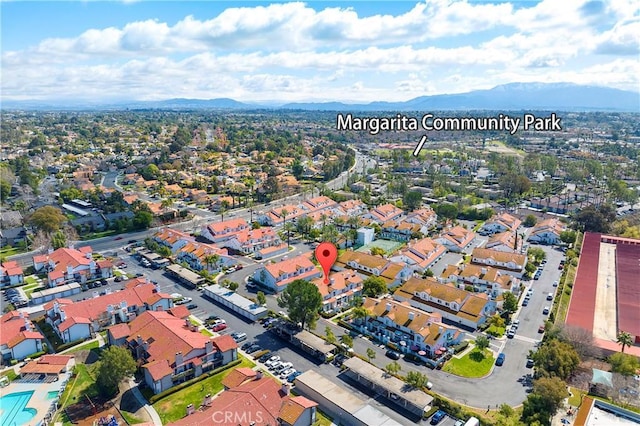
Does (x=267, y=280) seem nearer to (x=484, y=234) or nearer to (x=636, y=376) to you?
(x=636, y=376)

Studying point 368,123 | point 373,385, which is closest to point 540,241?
point 368,123

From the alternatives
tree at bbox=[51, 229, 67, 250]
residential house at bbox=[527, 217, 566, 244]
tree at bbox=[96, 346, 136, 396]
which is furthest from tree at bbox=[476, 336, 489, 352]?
tree at bbox=[51, 229, 67, 250]

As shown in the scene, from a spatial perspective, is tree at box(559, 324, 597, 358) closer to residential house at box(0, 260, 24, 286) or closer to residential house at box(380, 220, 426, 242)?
residential house at box(380, 220, 426, 242)

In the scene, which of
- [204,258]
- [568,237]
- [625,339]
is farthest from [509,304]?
[204,258]

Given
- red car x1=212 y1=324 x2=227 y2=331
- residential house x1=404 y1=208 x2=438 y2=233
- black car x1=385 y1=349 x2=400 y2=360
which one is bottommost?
black car x1=385 y1=349 x2=400 y2=360

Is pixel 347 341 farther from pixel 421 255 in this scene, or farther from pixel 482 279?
pixel 421 255

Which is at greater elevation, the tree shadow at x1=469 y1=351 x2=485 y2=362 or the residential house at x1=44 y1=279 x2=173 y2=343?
the residential house at x1=44 y1=279 x2=173 y2=343

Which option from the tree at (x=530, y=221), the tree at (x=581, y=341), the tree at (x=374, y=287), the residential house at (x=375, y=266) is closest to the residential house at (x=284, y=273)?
the residential house at (x=375, y=266)
